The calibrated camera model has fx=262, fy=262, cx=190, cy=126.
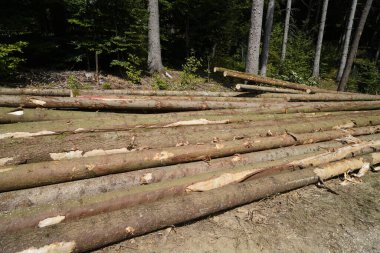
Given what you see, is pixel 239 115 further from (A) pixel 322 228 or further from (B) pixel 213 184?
(A) pixel 322 228

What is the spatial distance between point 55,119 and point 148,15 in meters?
8.75

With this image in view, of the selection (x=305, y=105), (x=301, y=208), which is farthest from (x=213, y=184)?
(x=305, y=105)

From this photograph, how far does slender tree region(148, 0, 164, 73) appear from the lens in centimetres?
1162

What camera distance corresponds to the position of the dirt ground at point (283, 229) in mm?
2643

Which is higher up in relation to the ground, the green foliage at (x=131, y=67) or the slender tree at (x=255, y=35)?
the slender tree at (x=255, y=35)

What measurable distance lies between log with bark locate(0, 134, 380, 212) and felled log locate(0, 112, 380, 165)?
363 millimetres

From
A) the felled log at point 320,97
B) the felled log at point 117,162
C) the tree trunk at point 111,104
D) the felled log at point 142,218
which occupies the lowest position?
the felled log at point 142,218

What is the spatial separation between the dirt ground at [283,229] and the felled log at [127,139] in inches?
44.7

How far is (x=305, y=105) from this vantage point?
5922 millimetres

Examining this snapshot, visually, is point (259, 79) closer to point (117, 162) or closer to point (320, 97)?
point (320, 97)

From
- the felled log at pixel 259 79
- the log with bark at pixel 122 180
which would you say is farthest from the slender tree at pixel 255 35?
the log with bark at pixel 122 180

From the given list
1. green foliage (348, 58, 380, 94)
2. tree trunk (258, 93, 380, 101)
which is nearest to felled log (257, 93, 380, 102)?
tree trunk (258, 93, 380, 101)

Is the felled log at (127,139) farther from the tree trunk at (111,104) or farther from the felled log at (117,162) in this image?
the tree trunk at (111,104)

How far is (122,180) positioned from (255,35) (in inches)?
347
